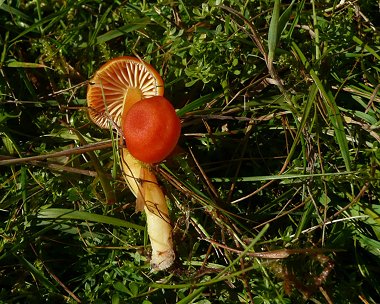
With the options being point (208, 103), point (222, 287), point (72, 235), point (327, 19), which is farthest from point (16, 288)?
point (327, 19)

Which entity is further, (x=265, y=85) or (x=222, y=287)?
(x=265, y=85)

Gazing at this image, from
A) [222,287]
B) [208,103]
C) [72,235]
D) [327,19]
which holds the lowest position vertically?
[222,287]

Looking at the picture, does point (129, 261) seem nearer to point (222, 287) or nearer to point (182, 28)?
point (222, 287)

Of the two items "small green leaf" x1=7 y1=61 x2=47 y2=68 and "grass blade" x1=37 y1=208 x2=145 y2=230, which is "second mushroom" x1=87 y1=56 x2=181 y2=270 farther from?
"small green leaf" x1=7 y1=61 x2=47 y2=68

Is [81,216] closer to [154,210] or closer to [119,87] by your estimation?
[154,210]

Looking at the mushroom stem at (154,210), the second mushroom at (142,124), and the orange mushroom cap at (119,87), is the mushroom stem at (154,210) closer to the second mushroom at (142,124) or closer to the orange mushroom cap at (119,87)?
the second mushroom at (142,124)

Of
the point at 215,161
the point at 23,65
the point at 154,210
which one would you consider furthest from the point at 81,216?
the point at 23,65
